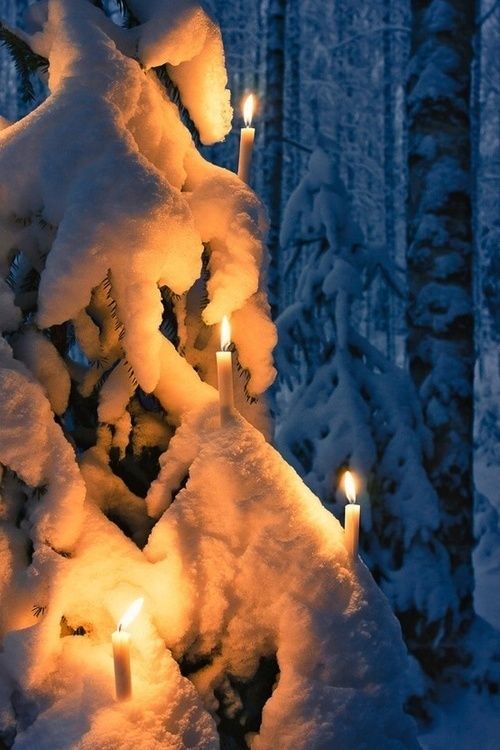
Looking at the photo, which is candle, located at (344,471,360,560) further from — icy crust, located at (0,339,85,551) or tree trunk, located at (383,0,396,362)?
tree trunk, located at (383,0,396,362)

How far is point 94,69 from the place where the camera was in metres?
1.41

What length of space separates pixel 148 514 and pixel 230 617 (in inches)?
11.6

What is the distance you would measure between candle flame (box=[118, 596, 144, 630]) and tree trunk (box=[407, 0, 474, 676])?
437cm

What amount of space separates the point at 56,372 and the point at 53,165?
0.42 meters

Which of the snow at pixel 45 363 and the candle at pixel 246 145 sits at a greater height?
the candle at pixel 246 145

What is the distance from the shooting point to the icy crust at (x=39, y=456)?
1.35 meters

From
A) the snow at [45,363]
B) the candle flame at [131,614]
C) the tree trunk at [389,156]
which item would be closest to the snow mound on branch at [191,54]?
the snow at [45,363]

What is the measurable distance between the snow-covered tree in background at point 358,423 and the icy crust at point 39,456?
4.13m

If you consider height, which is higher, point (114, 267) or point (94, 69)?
point (94, 69)

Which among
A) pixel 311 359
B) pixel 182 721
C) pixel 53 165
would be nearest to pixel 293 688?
pixel 182 721

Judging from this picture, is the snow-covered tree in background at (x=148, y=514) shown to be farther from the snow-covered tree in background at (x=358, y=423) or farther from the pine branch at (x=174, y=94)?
the snow-covered tree in background at (x=358, y=423)

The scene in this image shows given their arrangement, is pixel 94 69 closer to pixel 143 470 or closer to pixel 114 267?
pixel 114 267

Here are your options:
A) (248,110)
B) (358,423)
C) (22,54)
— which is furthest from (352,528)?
(358,423)

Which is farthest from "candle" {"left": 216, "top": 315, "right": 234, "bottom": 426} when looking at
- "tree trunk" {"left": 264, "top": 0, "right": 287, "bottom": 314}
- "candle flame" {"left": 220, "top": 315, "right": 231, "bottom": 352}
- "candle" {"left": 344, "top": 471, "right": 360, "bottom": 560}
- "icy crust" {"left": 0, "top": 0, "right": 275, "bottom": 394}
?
"tree trunk" {"left": 264, "top": 0, "right": 287, "bottom": 314}
